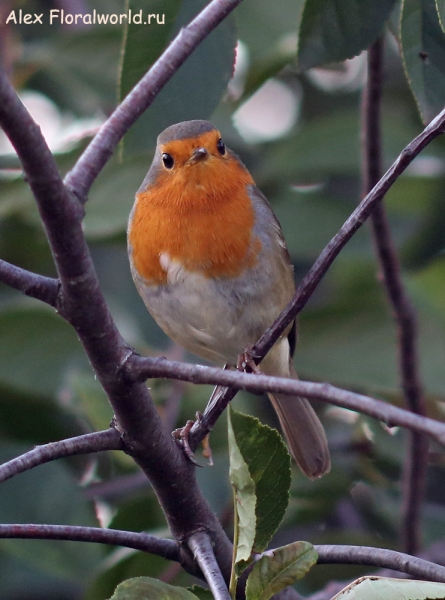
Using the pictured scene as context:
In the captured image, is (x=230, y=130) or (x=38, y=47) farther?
(x=38, y=47)

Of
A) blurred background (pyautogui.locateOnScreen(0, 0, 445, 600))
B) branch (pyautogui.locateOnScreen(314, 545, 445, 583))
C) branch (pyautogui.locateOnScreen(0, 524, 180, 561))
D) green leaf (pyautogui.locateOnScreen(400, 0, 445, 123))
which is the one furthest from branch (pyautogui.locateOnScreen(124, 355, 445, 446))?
blurred background (pyautogui.locateOnScreen(0, 0, 445, 600))

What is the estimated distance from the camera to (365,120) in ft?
9.38

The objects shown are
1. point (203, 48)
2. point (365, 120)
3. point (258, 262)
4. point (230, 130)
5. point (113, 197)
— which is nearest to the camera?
point (203, 48)

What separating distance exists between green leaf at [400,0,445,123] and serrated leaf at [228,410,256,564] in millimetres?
→ 1076

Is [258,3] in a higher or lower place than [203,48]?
higher

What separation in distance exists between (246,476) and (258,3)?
9.96 ft

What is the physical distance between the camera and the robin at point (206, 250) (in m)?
2.97

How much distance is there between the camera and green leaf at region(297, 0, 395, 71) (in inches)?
84.7

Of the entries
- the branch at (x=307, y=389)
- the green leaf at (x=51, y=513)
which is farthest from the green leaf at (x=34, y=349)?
the branch at (x=307, y=389)

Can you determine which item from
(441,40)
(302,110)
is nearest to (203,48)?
(441,40)

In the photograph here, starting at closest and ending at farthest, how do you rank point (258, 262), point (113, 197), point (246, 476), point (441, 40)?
point (246, 476)
point (441, 40)
point (258, 262)
point (113, 197)

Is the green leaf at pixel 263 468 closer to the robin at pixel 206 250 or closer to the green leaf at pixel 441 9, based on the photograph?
the green leaf at pixel 441 9

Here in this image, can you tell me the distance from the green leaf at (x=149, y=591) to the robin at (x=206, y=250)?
1.51 metres

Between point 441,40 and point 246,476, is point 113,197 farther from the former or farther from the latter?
point 246,476
